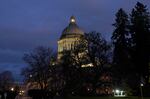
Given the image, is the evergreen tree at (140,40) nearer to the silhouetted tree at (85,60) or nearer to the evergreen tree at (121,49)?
the evergreen tree at (121,49)

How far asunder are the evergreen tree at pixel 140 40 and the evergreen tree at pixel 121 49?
6.62 feet

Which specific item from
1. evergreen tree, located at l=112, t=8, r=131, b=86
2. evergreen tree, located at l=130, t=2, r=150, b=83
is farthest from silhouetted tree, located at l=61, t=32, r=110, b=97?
evergreen tree, located at l=130, t=2, r=150, b=83

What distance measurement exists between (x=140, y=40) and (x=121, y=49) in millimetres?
5214

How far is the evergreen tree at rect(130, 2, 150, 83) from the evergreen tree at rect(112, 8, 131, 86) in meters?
2.02

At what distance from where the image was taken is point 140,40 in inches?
3898

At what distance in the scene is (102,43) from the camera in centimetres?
9369

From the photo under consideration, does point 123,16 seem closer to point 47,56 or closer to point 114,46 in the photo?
point 114,46

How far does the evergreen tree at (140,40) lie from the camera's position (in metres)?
97.0

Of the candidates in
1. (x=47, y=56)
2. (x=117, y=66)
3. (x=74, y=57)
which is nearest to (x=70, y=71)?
(x=74, y=57)

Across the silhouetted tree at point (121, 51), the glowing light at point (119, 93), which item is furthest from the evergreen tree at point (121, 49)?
the glowing light at point (119, 93)

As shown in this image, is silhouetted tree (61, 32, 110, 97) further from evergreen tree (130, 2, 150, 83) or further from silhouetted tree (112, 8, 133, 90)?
evergreen tree (130, 2, 150, 83)

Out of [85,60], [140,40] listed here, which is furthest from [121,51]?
[85,60]

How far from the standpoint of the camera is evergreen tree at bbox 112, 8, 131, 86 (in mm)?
92062

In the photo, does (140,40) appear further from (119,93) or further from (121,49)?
(119,93)
